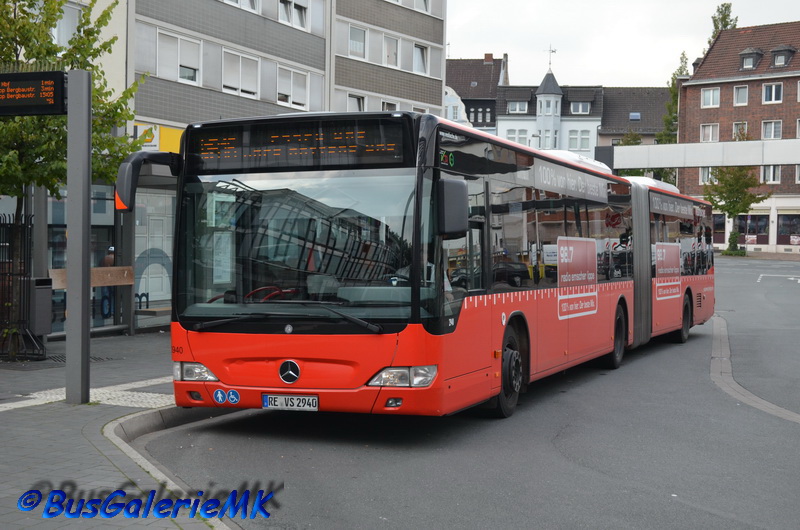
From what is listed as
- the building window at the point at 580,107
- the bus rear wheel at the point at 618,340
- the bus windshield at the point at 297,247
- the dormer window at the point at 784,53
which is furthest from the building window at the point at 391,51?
the building window at the point at 580,107

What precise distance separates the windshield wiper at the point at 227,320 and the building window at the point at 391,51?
1246 inches

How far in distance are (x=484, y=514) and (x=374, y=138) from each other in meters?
3.58

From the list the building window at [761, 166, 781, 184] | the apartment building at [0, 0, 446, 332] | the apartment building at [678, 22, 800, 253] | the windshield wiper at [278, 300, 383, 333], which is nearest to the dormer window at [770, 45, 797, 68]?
the apartment building at [678, 22, 800, 253]

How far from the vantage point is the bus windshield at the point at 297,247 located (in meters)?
8.76

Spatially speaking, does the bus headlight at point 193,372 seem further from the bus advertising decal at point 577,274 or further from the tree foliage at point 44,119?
the tree foliage at point 44,119

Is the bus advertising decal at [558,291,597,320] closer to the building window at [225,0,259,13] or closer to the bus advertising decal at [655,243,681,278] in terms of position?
→ the bus advertising decal at [655,243,681,278]

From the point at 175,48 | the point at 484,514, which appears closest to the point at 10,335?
the point at 484,514

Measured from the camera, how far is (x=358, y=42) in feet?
125

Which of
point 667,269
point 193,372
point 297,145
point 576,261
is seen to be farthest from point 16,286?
point 667,269

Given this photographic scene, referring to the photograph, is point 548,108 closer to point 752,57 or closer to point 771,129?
point 752,57

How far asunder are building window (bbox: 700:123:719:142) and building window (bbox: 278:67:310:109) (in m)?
60.6

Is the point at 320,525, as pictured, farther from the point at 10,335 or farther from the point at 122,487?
the point at 10,335

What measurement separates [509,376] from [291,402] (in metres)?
2.66

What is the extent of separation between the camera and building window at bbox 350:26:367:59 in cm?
3775
